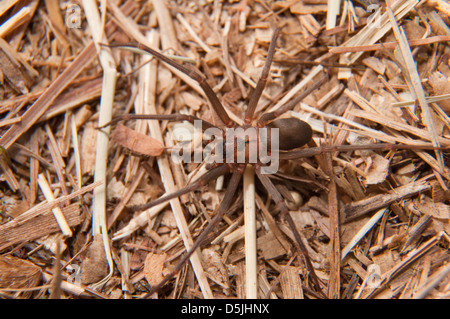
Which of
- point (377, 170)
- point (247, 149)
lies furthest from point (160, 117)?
point (377, 170)

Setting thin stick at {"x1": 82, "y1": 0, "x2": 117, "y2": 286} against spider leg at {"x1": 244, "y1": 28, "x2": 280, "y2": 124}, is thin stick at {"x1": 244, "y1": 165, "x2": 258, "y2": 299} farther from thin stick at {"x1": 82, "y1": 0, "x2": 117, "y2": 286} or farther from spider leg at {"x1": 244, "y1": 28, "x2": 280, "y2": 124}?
thin stick at {"x1": 82, "y1": 0, "x2": 117, "y2": 286}

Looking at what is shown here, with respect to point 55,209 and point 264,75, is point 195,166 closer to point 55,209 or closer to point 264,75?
point 264,75

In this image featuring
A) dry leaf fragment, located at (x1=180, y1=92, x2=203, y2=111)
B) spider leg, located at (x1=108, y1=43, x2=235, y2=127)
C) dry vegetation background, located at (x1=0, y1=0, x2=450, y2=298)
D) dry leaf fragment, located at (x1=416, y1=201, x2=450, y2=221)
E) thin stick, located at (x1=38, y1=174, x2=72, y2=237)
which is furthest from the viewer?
dry leaf fragment, located at (x1=180, y1=92, x2=203, y2=111)

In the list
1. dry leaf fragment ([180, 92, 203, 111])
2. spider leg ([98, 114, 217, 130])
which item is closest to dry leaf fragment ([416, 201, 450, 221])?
spider leg ([98, 114, 217, 130])

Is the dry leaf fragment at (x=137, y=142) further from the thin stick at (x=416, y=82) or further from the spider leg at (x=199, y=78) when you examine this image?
the thin stick at (x=416, y=82)
